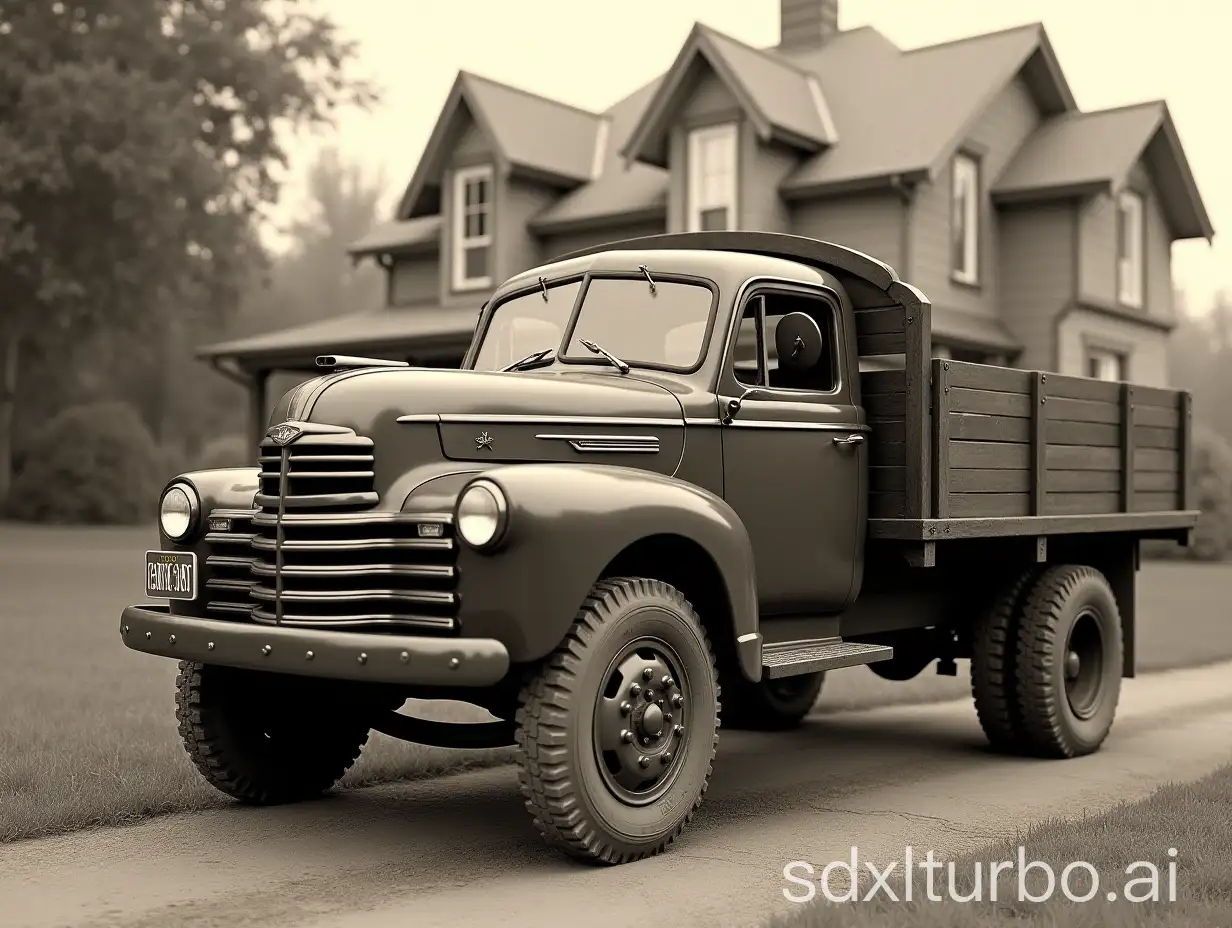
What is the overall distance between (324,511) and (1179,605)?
1532 cm

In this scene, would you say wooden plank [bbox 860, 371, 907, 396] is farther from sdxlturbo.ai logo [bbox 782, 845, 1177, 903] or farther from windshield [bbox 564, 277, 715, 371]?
sdxlturbo.ai logo [bbox 782, 845, 1177, 903]

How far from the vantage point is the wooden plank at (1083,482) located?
26.7 ft

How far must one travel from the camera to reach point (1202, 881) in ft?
16.2

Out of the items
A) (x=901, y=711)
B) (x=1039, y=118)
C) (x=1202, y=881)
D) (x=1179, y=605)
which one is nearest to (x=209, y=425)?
(x=1039, y=118)

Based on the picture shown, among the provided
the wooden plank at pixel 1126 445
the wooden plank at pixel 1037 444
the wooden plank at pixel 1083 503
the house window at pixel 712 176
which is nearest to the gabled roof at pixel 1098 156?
the house window at pixel 712 176

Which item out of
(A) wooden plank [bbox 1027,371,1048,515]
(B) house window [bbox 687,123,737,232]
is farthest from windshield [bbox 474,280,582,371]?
(B) house window [bbox 687,123,737,232]

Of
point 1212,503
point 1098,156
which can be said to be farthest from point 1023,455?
point 1212,503

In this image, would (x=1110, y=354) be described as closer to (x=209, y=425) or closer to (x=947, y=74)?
(x=947, y=74)

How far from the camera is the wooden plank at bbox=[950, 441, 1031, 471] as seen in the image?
24.2ft

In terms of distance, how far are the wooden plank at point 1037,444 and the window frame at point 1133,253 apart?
1817 cm

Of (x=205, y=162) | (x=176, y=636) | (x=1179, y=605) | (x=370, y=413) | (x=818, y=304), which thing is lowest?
(x=1179, y=605)

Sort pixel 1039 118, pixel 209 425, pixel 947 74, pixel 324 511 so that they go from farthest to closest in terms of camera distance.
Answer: pixel 209 425
pixel 1039 118
pixel 947 74
pixel 324 511

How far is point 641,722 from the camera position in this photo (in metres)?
5.56

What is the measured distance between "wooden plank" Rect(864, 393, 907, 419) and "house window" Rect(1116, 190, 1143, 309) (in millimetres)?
19074
